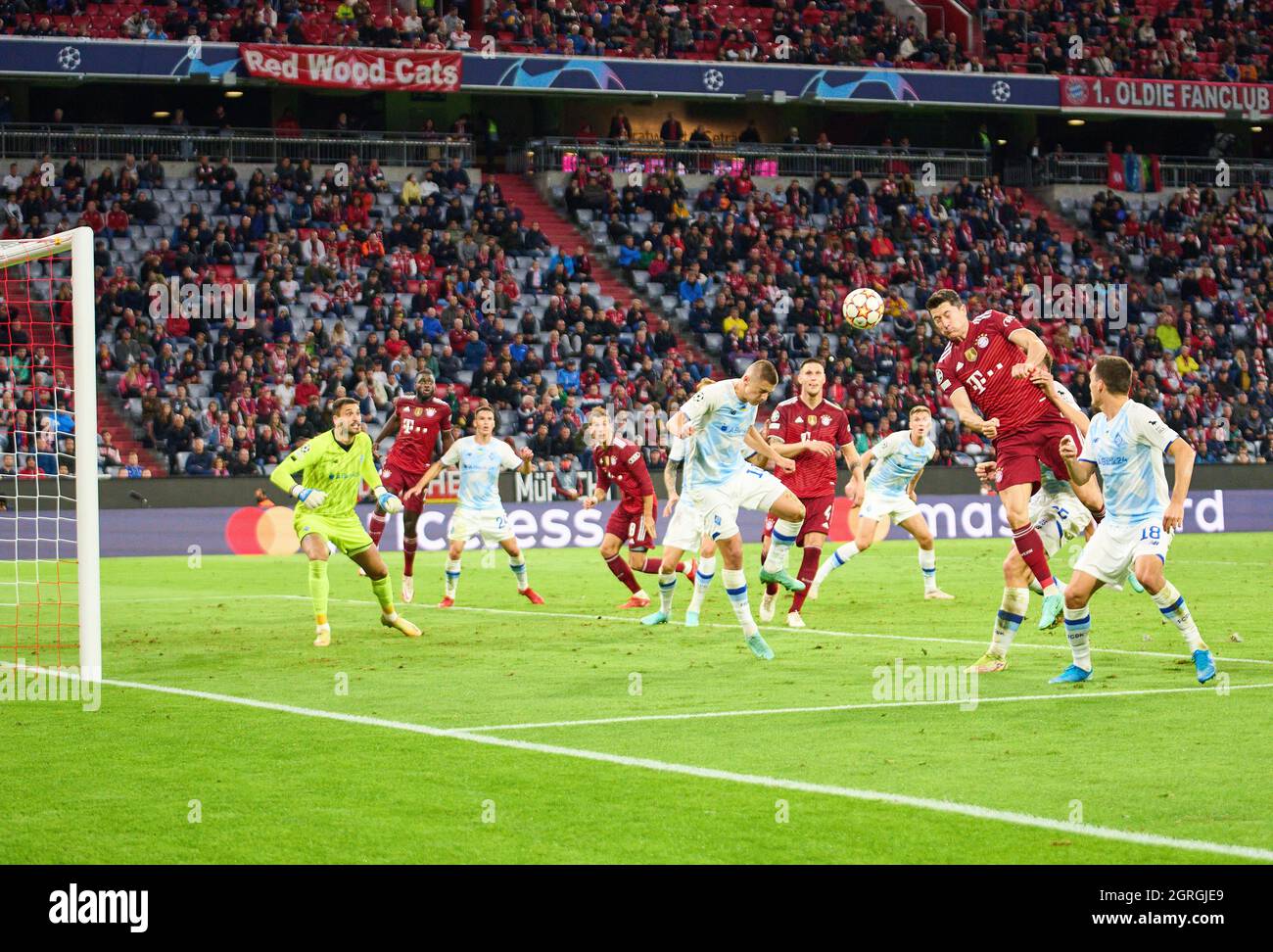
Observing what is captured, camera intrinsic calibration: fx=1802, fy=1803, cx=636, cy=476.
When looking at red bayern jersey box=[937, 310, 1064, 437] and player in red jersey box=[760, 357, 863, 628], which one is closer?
red bayern jersey box=[937, 310, 1064, 437]

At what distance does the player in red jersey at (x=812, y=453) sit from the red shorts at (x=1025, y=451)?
386 centimetres

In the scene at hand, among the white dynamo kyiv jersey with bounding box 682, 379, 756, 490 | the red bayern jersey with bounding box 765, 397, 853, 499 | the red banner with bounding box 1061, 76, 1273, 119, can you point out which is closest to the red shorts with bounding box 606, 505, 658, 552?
the red bayern jersey with bounding box 765, 397, 853, 499

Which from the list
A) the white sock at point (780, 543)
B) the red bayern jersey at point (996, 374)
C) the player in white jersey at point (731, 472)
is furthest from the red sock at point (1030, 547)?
the white sock at point (780, 543)

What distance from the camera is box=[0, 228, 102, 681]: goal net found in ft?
41.5

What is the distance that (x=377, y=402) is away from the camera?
3206cm

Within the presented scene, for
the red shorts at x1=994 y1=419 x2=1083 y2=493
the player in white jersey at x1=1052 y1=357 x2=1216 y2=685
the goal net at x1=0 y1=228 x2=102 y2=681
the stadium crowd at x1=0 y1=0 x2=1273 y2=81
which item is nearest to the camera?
the player in white jersey at x1=1052 y1=357 x2=1216 y2=685

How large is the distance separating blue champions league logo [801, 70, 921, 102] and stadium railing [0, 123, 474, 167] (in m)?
8.44

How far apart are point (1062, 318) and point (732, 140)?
981 centimetres

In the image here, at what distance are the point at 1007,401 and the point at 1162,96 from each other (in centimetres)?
3519

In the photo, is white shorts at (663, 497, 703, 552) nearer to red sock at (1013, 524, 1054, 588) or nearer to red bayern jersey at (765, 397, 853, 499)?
red bayern jersey at (765, 397, 853, 499)

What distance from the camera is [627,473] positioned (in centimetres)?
1869

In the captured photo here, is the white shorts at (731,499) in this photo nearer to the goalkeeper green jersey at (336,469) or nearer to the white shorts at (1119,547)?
the goalkeeper green jersey at (336,469)
